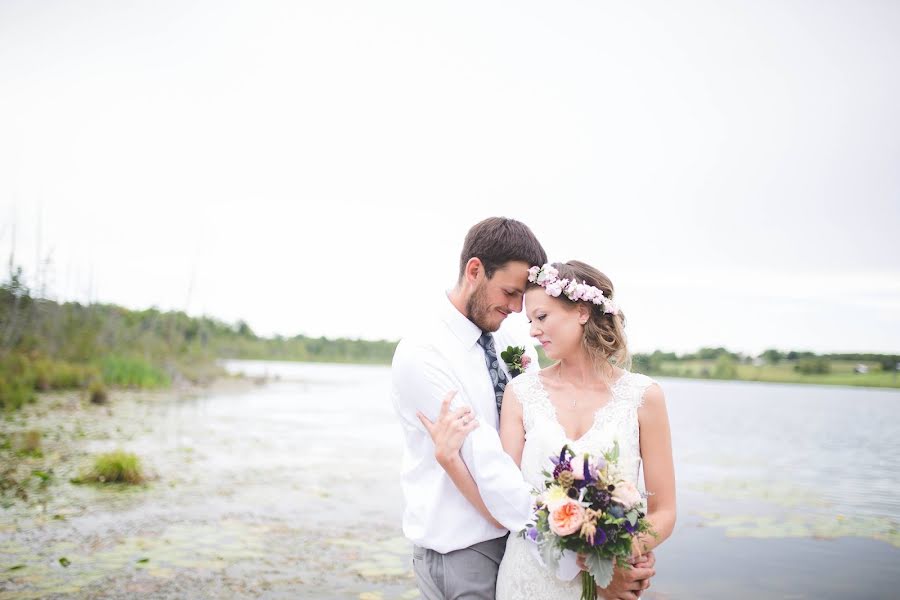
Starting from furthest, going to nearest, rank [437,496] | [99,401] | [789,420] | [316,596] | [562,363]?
[789,420] → [99,401] → [316,596] → [562,363] → [437,496]

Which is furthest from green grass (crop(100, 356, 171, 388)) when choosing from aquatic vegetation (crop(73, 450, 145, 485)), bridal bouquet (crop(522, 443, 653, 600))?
bridal bouquet (crop(522, 443, 653, 600))

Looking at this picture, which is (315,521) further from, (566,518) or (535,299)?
(566,518)

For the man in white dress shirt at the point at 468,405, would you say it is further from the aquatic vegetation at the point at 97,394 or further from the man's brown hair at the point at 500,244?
the aquatic vegetation at the point at 97,394

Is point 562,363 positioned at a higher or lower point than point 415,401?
higher

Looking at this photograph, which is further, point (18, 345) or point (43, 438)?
point (18, 345)

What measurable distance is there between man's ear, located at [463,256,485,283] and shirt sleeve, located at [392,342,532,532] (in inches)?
17.8

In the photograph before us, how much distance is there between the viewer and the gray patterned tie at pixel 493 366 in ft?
12.0

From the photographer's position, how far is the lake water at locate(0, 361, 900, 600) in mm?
6617

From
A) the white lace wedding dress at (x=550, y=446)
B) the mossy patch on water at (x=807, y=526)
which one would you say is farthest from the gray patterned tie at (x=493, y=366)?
the mossy patch on water at (x=807, y=526)

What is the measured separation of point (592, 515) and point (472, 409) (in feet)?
3.15

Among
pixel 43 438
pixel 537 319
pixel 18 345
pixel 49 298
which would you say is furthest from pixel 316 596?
pixel 49 298

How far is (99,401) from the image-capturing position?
18.3 metres

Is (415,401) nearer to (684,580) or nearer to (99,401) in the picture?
(684,580)

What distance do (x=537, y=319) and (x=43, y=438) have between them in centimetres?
1193
